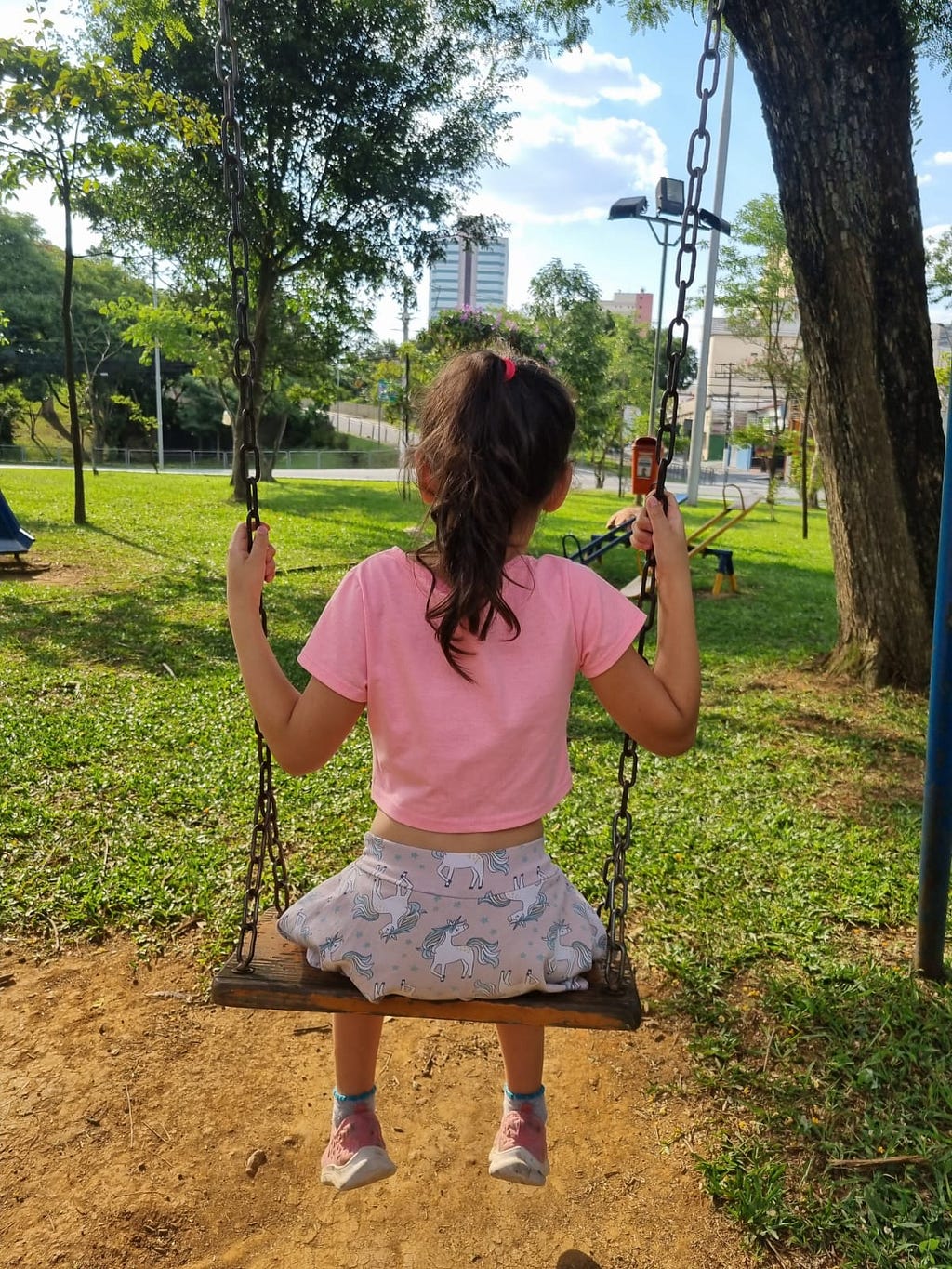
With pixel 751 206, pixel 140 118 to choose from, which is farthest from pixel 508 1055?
pixel 751 206

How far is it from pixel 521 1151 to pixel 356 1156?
300mm

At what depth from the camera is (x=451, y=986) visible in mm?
1493

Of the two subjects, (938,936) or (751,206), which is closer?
(938,936)

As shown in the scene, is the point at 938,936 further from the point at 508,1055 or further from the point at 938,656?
the point at 508,1055

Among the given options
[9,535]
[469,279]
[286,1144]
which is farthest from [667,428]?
[469,279]

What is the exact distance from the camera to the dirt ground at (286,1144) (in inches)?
70.4

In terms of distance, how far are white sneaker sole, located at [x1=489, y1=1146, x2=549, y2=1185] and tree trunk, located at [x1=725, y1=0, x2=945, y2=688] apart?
151 inches

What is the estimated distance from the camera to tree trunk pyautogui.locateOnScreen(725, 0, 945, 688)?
4270 mm

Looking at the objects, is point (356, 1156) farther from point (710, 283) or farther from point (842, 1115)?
point (710, 283)

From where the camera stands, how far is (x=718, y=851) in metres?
3.42

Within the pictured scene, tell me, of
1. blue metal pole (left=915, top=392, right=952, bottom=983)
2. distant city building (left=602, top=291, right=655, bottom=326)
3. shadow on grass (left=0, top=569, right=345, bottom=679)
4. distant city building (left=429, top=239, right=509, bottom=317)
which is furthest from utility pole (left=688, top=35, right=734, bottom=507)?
distant city building (left=602, top=291, right=655, bottom=326)

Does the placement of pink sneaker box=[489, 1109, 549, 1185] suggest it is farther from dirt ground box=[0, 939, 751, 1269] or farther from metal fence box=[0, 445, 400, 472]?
metal fence box=[0, 445, 400, 472]

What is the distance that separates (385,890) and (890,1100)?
1.42 metres

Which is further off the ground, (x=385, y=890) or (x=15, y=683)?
(x=385, y=890)
